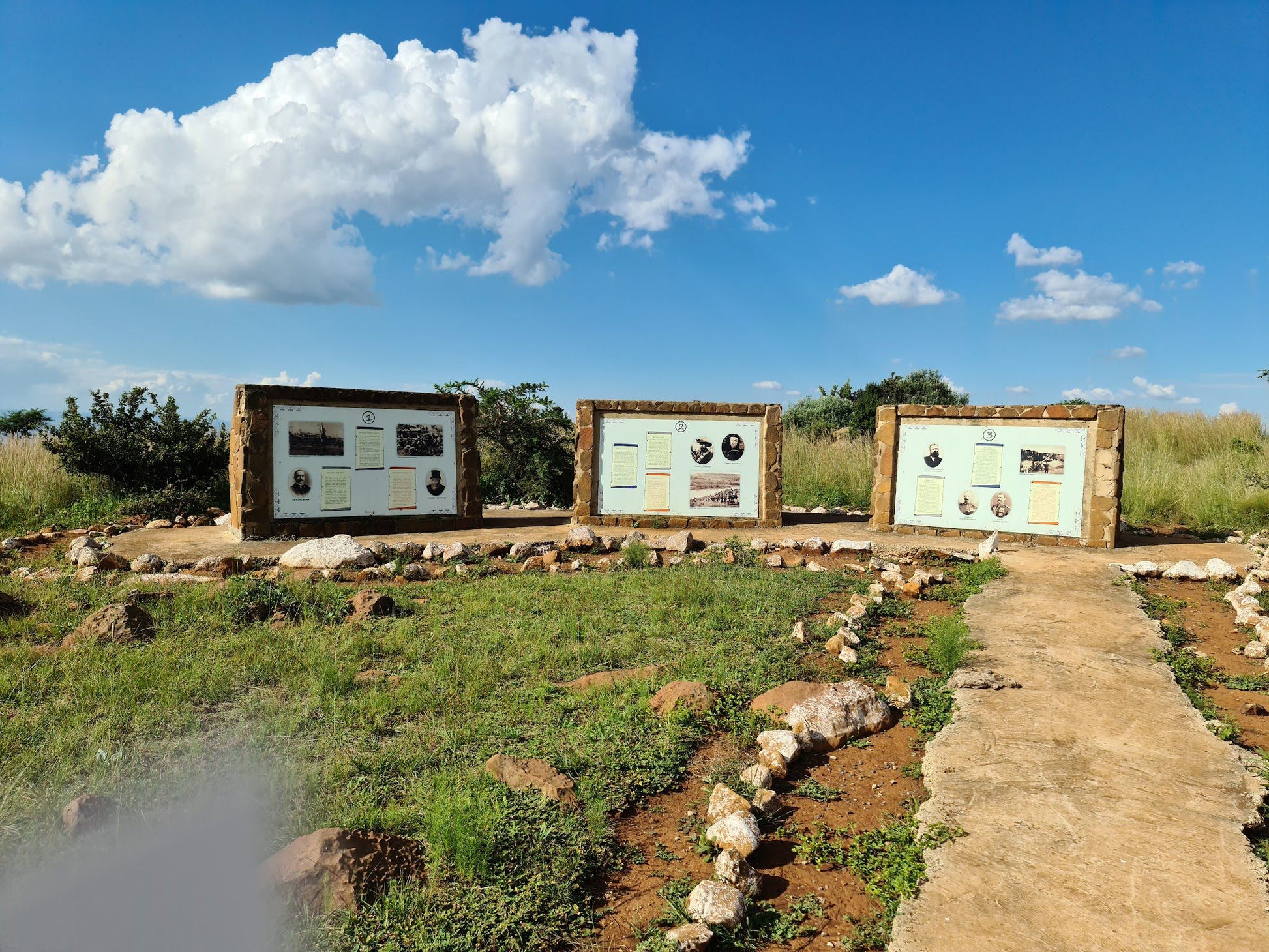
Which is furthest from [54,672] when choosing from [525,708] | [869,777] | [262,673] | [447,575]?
[869,777]

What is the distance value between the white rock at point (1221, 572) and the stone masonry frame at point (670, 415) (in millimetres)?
4881

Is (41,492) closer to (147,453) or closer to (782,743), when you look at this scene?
(147,453)

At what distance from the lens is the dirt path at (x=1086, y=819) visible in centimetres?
264

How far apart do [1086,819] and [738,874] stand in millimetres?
1523

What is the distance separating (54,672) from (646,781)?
372 centimetres

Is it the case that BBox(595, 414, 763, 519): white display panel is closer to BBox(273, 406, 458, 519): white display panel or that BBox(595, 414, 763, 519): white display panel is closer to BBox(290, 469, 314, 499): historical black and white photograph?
BBox(273, 406, 458, 519): white display panel

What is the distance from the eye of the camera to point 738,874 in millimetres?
2826

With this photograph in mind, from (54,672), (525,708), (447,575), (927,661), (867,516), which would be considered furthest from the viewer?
(867,516)

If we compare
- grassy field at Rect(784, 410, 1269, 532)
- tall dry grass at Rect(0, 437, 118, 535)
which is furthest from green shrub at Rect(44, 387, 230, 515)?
grassy field at Rect(784, 410, 1269, 532)

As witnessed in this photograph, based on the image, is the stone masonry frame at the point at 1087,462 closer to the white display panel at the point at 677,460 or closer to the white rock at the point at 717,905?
the white display panel at the point at 677,460

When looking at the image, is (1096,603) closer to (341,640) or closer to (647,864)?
(647,864)

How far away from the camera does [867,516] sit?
12672 mm

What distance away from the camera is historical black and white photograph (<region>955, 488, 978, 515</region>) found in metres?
10.5

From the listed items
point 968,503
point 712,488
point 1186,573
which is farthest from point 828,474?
point 1186,573
